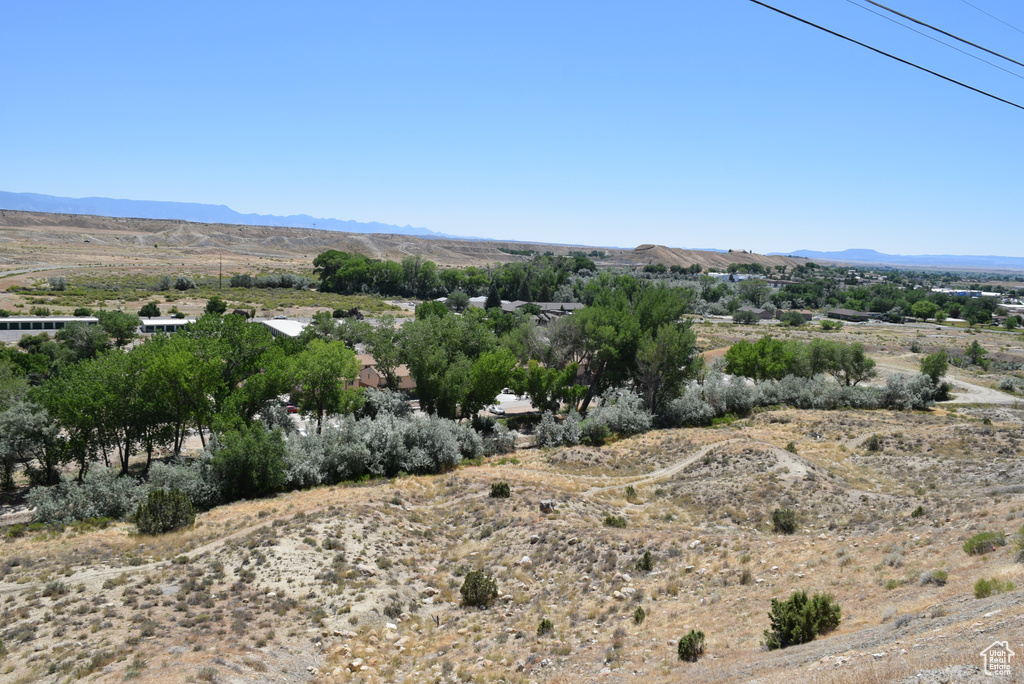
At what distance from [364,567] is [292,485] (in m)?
10.7

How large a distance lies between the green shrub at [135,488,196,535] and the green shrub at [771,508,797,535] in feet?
67.0

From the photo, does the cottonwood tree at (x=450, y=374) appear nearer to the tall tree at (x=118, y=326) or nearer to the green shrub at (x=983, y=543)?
the green shrub at (x=983, y=543)

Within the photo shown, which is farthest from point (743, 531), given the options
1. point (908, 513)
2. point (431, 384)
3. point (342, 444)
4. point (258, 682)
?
point (431, 384)

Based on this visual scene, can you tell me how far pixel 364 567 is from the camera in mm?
18250

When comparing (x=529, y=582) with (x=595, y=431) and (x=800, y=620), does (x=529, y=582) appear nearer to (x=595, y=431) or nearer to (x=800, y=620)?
(x=800, y=620)

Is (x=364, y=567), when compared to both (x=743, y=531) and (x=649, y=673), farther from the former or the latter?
(x=743, y=531)

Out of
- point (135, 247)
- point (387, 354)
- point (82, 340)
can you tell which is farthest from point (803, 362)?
point (135, 247)

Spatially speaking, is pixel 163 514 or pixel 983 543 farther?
pixel 163 514

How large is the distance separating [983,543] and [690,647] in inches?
301

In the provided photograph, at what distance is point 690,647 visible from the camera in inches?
473

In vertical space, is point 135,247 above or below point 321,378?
above

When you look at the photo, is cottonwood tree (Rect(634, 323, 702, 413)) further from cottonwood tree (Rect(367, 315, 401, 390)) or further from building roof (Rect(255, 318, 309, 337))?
building roof (Rect(255, 318, 309, 337))

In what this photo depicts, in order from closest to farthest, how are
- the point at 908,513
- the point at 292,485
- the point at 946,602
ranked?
1. the point at 946,602
2. the point at 908,513
3. the point at 292,485

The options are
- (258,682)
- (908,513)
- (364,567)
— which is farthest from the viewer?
(908,513)
